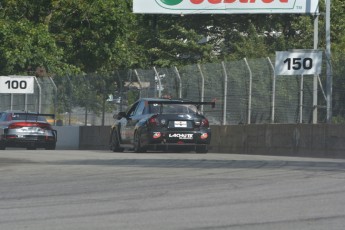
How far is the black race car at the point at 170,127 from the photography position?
26359mm

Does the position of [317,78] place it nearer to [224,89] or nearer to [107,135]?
[224,89]

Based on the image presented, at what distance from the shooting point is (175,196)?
44.8ft

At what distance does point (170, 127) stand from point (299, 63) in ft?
14.6

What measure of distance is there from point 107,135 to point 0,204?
2279cm

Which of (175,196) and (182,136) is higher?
(182,136)

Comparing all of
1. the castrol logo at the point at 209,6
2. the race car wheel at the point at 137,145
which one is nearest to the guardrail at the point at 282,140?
the race car wheel at the point at 137,145

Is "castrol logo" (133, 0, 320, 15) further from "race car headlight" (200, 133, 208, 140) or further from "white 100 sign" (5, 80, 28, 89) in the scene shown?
"race car headlight" (200, 133, 208, 140)

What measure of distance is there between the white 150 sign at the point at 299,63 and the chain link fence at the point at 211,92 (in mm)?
411

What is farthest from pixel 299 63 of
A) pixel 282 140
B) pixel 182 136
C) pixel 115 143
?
pixel 115 143

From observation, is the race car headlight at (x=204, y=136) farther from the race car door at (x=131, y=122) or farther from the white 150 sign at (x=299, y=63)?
the white 150 sign at (x=299, y=63)

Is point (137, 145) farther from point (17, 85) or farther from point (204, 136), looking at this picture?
point (17, 85)

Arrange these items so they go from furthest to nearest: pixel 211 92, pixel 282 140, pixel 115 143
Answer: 1. pixel 211 92
2. pixel 115 143
3. pixel 282 140

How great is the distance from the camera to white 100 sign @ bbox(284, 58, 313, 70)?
28281 mm

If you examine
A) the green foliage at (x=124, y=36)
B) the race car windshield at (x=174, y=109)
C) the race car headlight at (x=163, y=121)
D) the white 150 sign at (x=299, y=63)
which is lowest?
the race car headlight at (x=163, y=121)
